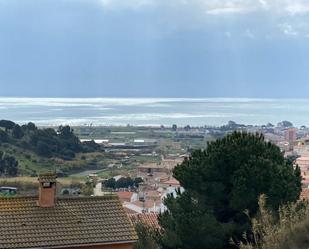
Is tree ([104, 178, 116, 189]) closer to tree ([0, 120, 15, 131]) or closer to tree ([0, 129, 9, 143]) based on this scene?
tree ([0, 129, 9, 143])

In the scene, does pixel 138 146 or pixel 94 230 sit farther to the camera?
pixel 138 146

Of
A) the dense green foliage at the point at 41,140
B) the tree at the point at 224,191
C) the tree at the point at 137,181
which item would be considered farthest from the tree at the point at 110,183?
the tree at the point at 224,191

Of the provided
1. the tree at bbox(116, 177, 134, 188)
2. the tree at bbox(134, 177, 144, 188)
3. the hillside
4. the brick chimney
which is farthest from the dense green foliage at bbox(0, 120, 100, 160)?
the brick chimney

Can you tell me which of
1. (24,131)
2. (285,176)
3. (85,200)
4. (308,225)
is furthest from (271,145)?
(24,131)

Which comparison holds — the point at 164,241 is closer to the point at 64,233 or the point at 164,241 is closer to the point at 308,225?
the point at 64,233

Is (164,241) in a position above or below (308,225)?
below

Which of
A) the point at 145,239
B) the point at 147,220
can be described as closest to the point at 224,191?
the point at 145,239

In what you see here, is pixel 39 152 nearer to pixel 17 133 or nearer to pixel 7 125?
pixel 17 133

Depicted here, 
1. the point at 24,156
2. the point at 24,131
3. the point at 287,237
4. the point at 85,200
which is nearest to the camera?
the point at 287,237
